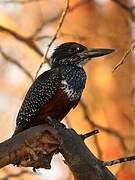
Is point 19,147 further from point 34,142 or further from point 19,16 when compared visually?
point 19,16

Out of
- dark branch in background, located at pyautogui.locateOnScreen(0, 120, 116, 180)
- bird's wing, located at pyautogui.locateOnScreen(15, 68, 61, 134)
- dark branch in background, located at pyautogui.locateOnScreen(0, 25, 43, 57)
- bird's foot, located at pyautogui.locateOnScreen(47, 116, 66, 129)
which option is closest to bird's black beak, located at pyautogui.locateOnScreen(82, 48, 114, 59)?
bird's wing, located at pyautogui.locateOnScreen(15, 68, 61, 134)

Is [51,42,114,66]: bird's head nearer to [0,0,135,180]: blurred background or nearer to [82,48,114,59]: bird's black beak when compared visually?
[82,48,114,59]: bird's black beak

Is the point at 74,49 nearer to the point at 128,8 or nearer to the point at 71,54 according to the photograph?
the point at 71,54

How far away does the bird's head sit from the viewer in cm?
491

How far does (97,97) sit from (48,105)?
3.89 metres

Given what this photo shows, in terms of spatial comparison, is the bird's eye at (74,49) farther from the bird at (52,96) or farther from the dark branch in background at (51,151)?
the dark branch in background at (51,151)

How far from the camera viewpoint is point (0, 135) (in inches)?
336

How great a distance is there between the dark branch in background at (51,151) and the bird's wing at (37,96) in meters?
0.55

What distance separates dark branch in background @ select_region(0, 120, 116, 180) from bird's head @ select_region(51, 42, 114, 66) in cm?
106

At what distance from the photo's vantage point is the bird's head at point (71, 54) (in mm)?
4910

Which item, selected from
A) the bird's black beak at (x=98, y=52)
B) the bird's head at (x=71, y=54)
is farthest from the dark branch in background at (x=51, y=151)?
the bird's head at (x=71, y=54)

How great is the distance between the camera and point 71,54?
4992 millimetres

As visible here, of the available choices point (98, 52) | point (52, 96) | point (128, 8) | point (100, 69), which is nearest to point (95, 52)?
point (98, 52)

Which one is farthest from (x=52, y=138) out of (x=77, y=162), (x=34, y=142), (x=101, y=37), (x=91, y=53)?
(x=101, y=37)
